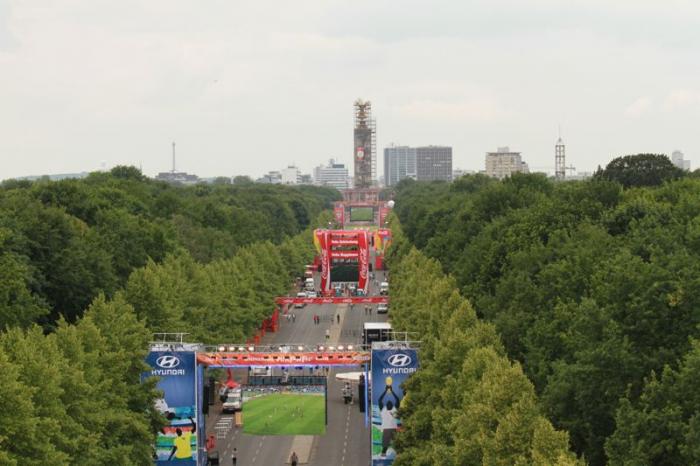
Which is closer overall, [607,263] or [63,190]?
[607,263]

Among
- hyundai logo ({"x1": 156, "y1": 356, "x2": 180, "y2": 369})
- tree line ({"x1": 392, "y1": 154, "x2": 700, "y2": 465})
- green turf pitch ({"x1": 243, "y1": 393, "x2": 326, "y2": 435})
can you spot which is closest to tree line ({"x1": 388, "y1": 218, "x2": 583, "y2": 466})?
tree line ({"x1": 392, "y1": 154, "x2": 700, "y2": 465})

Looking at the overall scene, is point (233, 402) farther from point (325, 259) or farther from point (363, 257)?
point (363, 257)

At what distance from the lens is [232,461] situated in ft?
202

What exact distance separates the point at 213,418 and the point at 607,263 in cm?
2874

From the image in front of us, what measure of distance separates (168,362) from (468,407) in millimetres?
20647

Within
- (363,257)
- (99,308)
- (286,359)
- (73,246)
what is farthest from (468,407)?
(363,257)

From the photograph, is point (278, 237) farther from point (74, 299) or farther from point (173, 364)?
point (173, 364)

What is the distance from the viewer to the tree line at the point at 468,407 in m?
38.6

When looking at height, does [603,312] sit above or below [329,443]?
above

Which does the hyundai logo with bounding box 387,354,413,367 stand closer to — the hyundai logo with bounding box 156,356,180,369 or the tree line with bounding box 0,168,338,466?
the hyundai logo with bounding box 156,356,180,369

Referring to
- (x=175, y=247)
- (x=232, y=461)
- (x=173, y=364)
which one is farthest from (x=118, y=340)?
(x=175, y=247)

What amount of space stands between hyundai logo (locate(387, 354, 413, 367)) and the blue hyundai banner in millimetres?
9743

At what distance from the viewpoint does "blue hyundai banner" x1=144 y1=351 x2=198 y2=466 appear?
2301 inches

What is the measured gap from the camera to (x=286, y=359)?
205ft
